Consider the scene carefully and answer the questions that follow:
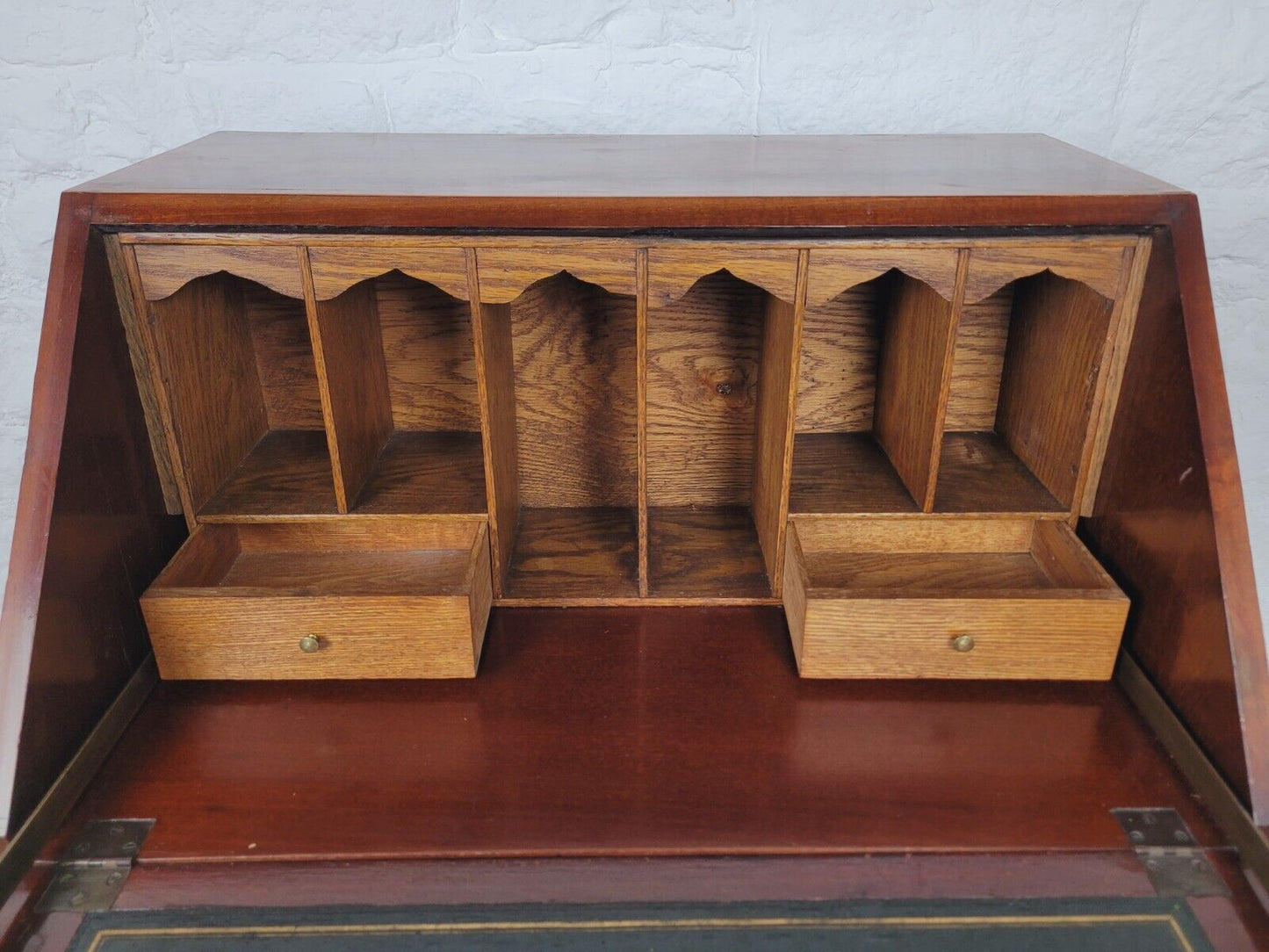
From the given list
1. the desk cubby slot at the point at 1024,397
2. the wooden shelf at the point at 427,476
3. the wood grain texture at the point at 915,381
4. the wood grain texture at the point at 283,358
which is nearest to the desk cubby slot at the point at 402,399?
the wooden shelf at the point at 427,476

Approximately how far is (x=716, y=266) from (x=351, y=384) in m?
0.51

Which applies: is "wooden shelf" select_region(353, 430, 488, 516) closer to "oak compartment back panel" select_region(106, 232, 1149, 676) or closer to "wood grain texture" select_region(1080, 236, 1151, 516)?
"oak compartment back panel" select_region(106, 232, 1149, 676)

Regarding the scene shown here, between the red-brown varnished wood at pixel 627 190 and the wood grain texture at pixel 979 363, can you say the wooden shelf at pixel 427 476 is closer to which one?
the red-brown varnished wood at pixel 627 190

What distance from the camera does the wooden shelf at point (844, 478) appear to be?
47.4 inches

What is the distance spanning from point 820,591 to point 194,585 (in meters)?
0.72

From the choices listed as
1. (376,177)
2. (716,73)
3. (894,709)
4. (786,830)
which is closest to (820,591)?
(894,709)

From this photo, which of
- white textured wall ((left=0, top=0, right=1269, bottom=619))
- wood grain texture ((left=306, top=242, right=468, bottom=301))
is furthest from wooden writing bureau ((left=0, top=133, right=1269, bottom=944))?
white textured wall ((left=0, top=0, right=1269, bottom=619))

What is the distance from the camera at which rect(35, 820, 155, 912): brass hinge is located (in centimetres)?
83

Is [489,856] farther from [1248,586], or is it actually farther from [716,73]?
[716,73]

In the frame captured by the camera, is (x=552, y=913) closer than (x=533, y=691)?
Yes

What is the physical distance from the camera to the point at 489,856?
34.3 inches

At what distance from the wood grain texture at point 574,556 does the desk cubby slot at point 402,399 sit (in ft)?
0.42

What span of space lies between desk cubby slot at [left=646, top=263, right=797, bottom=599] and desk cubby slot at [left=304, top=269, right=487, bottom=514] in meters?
0.28

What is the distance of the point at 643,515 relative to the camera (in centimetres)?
116
